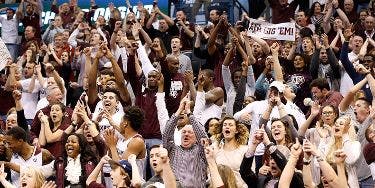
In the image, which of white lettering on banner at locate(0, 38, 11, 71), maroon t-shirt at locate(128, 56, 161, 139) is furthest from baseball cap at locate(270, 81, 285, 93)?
white lettering on banner at locate(0, 38, 11, 71)

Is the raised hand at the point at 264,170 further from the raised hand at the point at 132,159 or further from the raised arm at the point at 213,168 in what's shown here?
the raised hand at the point at 132,159

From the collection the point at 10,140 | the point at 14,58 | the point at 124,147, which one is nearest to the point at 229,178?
the point at 124,147

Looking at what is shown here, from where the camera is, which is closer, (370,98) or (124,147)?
(124,147)

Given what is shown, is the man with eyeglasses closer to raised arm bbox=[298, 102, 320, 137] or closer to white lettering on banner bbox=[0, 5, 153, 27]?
raised arm bbox=[298, 102, 320, 137]

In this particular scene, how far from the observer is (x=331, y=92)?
11891mm

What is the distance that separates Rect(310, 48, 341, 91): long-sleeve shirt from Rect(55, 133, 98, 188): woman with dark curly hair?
151 inches

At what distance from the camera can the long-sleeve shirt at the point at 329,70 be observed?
42.1 feet

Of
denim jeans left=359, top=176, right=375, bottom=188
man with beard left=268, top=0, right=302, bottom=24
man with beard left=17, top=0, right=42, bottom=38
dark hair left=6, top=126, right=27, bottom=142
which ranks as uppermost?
dark hair left=6, top=126, right=27, bottom=142

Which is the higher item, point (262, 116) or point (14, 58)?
point (262, 116)

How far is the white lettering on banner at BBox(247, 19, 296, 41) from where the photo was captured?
45.5 feet

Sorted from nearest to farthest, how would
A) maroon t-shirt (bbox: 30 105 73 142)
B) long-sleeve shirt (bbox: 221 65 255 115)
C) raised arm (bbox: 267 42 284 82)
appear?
1. maroon t-shirt (bbox: 30 105 73 142)
2. raised arm (bbox: 267 42 284 82)
3. long-sleeve shirt (bbox: 221 65 255 115)

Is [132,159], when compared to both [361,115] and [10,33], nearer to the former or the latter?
[361,115]

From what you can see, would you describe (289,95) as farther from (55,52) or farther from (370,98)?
(55,52)

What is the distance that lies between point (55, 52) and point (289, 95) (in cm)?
550
